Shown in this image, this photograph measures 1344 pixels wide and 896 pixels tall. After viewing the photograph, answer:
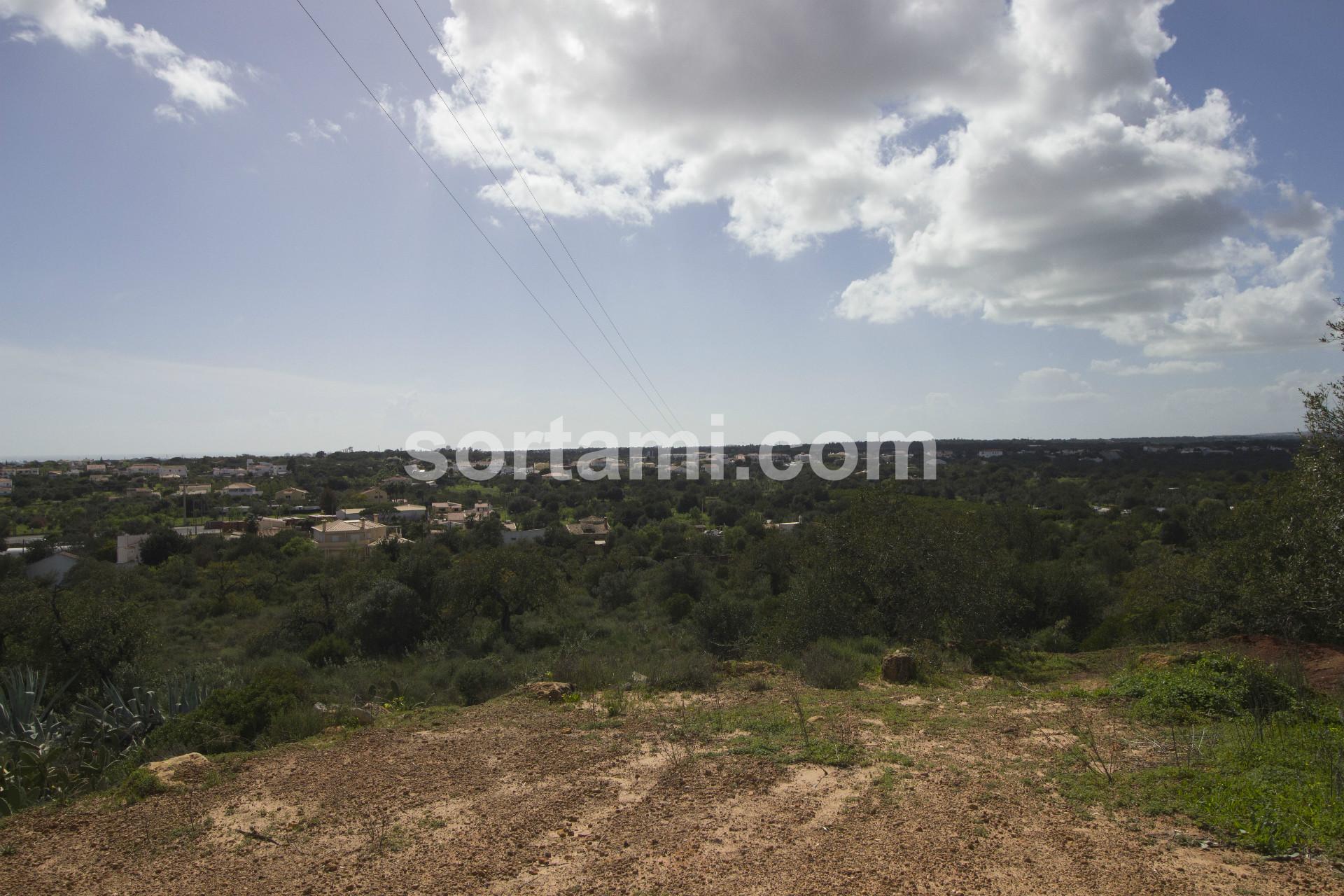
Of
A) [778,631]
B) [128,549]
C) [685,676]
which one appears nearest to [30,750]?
[685,676]

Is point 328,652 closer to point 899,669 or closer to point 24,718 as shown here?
point 24,718

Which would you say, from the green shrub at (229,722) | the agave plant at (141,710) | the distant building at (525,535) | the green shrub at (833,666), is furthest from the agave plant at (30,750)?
the distant building at (525,535)

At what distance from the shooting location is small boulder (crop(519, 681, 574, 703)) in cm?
1013

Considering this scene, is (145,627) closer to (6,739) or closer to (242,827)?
(6,739)

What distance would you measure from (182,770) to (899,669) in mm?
9563

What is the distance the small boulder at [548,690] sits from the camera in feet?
33.2

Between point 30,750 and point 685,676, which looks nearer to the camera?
point 30,750

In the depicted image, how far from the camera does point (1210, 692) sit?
27.5ft

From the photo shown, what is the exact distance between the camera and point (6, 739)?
7898 mm

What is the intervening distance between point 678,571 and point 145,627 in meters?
19.6

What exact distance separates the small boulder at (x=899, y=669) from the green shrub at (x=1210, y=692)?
9.53 feet

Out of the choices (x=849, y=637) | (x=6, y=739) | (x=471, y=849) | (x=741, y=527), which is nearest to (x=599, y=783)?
(x=471, y=849)

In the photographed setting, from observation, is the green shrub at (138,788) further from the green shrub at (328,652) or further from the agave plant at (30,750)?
the green shrub at (328,652)

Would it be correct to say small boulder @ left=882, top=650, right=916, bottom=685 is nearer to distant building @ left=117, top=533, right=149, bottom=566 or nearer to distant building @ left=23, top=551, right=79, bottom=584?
distant building @ left=23, top=551, right=79, bottom=584
